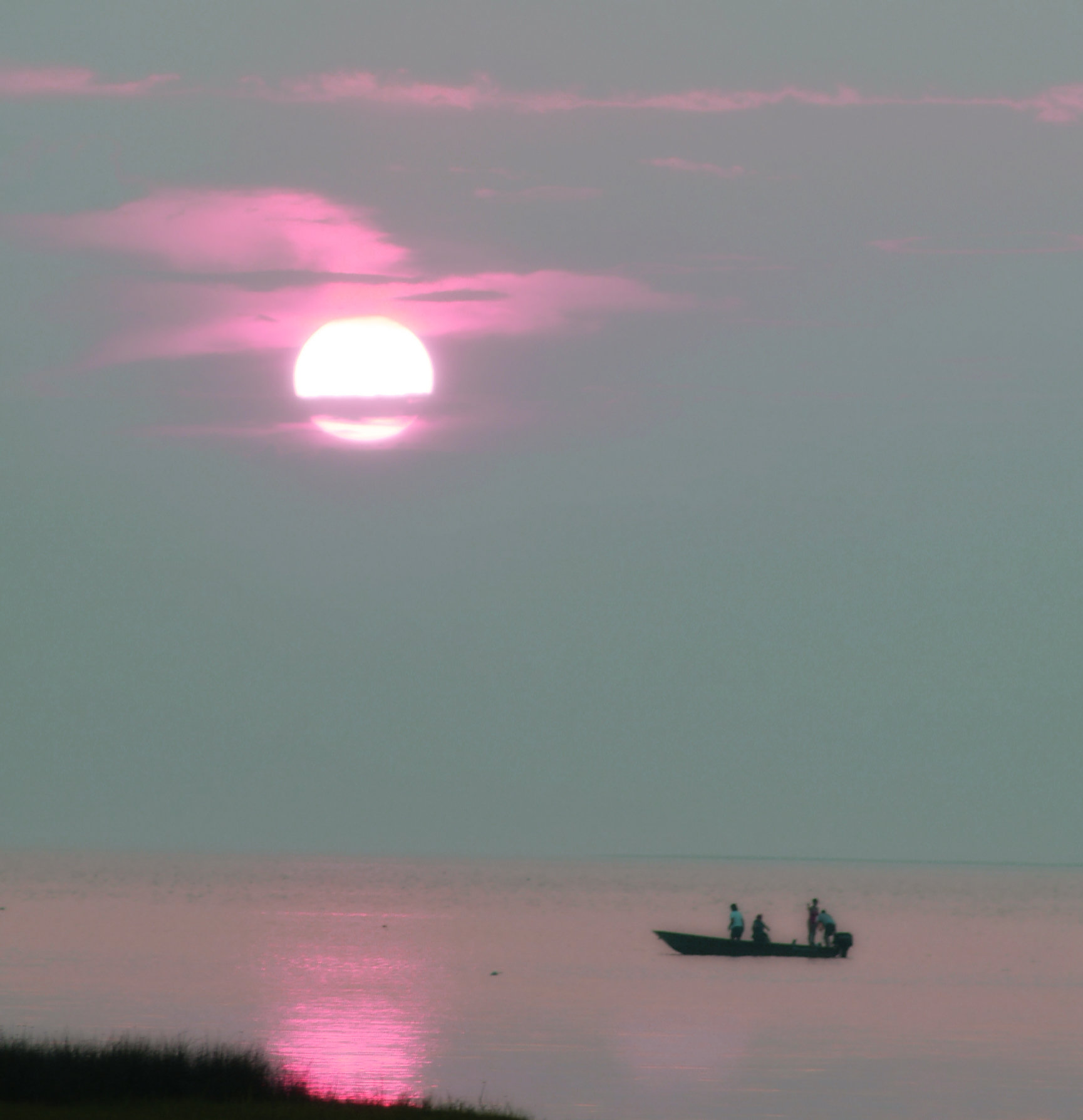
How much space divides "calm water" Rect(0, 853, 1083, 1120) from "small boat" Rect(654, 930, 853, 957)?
110 centimetres

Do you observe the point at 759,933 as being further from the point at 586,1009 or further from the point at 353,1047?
the point at 353,1047

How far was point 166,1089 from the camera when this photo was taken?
26625 millimetres

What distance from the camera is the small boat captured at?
68250 millimetres

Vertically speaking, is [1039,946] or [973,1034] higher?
[1039,946]

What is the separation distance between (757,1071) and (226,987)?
82.0 feet

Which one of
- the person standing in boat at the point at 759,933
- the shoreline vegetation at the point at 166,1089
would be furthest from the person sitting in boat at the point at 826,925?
the shoreline vegetation at the point at 166,1089

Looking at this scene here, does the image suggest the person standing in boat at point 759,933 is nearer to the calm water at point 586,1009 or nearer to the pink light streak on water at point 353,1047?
the calm water at point 586,1009

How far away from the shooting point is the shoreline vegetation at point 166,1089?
24.9 metres

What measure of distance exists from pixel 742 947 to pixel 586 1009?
15450mm

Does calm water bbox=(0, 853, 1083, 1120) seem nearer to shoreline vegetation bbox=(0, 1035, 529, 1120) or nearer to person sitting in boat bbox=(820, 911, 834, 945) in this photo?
person sitting in boat bbox=(820, 911, 834, 945)

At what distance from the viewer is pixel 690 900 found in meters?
172

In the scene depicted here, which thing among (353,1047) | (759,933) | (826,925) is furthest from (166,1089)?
(826,925)

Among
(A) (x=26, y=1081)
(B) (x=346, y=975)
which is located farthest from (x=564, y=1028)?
(A) (x=26, y=1081)

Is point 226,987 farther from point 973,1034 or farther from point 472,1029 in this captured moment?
point 973,1034
